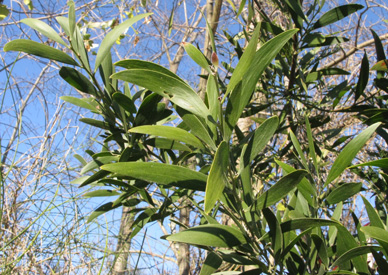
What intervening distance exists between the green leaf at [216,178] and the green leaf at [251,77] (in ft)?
0.18

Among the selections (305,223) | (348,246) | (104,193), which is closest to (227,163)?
(305,223)

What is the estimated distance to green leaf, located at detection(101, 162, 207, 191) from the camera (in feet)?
Result: 1.36

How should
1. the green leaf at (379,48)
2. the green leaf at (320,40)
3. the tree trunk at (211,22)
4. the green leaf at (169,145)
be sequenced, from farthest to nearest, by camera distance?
1. the tree trunk at (211,22)
2. the green leaf at (320,40)
3. the green leaf at (379,48)
4. the green leaf at (169,145)

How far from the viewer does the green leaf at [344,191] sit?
0.57 metres

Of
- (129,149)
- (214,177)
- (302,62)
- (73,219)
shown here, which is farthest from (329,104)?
(73,219)

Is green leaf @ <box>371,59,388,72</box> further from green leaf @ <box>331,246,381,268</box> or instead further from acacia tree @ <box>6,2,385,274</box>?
green leaf @ <box>331,246,381,268</box>

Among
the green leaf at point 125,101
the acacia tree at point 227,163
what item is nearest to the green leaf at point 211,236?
the acacia tree at point 227,163

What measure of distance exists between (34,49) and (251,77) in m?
0.31

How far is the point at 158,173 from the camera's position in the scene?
0.43 metres

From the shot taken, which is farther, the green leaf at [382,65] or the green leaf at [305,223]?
the green leaf at [382,65]

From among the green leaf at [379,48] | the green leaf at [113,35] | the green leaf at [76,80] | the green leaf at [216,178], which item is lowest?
the green leaf at [216,178]

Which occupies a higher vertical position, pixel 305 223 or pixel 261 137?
pixel 261 137

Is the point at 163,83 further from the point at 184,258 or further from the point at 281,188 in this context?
the point at 184,258

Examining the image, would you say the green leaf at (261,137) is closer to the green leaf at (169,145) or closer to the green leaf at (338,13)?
the green leaf at (169,145)
